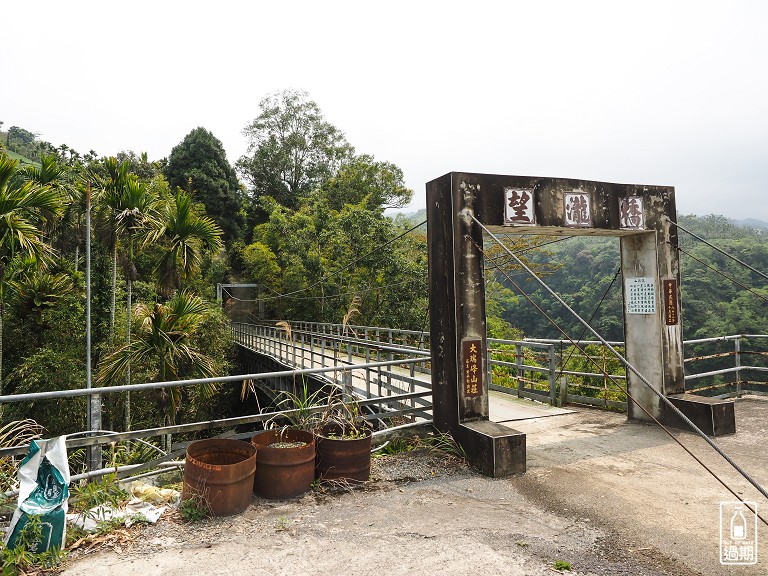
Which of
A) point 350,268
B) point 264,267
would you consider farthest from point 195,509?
point 264,267

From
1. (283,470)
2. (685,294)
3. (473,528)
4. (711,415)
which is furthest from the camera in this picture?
(685,294)

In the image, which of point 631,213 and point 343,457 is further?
point 631,213

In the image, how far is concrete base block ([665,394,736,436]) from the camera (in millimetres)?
5945

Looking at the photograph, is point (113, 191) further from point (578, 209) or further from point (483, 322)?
point (578, 209)

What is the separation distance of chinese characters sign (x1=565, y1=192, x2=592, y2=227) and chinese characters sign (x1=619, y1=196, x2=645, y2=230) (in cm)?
57

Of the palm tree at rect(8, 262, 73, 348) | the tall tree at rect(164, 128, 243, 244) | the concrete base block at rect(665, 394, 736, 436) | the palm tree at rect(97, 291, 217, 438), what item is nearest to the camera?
the concrete base block at rect(665, 394, 736, 436)

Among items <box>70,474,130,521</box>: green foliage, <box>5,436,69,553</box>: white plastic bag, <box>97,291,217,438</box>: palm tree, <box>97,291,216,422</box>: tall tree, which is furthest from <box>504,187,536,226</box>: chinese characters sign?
<box>97,291,216,422</box>: tall tree

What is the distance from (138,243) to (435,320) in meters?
7.30

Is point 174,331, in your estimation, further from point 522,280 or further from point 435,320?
point 522,280

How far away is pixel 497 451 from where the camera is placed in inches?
183

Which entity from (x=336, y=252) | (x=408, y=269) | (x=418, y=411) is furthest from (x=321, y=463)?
(x=336, y=252)

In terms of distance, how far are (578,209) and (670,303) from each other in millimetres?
1928

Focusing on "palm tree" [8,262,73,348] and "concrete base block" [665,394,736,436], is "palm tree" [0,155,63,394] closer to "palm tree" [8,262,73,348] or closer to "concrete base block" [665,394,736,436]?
"palm tree" [8,262,73,348]

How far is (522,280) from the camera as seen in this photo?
34969 millimetres
